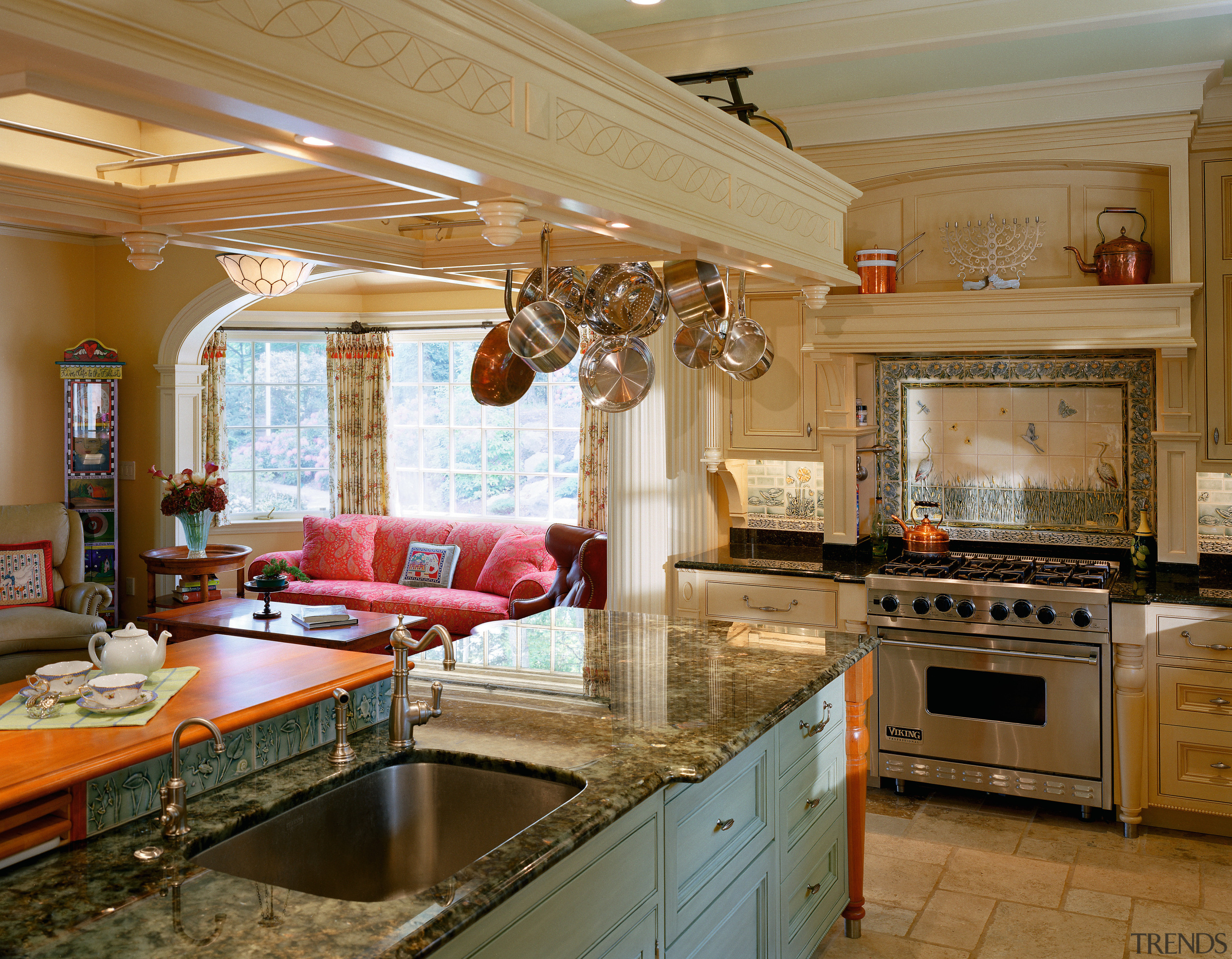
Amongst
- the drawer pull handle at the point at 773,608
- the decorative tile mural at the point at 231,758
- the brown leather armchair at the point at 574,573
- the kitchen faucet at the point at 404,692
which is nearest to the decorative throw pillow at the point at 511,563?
the brown leather armchair at the point at 574,573

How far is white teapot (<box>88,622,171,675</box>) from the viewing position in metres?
2.09

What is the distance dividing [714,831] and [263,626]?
3699 millimetres

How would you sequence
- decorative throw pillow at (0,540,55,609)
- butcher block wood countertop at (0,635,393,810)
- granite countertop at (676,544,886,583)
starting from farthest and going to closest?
decorative throw pillow at (0,540,55,609), granite countertop at (676,544,886,583), butcher block wood countertop at (0,635,393,810)

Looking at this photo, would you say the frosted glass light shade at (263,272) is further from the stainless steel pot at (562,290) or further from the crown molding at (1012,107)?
the crown molding at (1012,107)

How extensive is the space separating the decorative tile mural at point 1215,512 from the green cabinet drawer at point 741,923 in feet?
9.15

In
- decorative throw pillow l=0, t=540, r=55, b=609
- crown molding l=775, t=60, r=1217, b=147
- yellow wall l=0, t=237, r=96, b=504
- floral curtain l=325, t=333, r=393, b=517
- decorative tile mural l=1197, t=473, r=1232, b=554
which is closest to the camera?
crown molding l=775, t=60, r=1217, b=147

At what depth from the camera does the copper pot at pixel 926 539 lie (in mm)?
4598

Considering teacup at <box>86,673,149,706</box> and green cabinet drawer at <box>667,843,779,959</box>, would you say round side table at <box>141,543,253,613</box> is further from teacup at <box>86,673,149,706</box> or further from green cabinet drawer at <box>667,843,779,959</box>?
green cabinet drawer at <box>667,843,779,959</box>

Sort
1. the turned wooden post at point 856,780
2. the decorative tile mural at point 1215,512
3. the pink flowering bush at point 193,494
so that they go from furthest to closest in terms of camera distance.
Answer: the pink flowering bush at point 193,494 < the decorative tile mural at point 1215,512 < the turned wooden post at point 856,780

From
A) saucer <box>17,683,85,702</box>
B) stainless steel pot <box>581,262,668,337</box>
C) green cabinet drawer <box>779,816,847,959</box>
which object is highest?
stainless steel pot <box>581,262,668,337</box>

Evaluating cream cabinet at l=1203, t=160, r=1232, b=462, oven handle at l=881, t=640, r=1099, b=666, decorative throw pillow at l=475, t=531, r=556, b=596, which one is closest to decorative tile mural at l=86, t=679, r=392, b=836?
oven handle at l=881, t=640, r=1099, b=666

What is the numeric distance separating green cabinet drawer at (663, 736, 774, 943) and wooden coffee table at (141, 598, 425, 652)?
2.70m

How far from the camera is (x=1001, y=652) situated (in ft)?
13.3

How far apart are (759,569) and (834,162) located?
6.05ft
